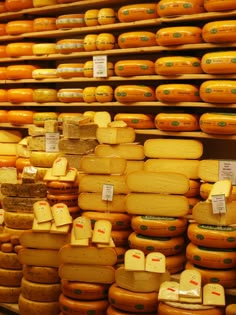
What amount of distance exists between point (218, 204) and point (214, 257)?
1.10ft

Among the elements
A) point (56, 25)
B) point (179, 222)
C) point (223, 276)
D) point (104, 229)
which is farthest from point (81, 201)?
point (56, 25)

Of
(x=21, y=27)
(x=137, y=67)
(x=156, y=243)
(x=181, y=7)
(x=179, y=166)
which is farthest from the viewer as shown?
(x=21, y=27)

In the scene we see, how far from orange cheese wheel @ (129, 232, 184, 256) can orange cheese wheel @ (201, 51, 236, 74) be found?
4.05 feet

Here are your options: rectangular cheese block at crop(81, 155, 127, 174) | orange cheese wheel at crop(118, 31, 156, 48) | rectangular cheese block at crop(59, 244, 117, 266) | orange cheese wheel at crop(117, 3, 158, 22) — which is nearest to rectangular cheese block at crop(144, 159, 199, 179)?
rectangular cheese block at crop(81, 155, 127, 174)

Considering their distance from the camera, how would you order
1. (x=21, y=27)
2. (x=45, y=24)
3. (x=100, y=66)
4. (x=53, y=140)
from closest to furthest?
(x=53, y=140) < (x=100, y=66) < (x=45, y=24) < (x=21, y=27)

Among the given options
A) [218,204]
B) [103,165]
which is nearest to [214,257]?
[218,204]

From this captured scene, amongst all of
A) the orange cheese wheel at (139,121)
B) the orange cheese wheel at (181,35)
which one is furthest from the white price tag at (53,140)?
the orange cheese wheel at (181,35)

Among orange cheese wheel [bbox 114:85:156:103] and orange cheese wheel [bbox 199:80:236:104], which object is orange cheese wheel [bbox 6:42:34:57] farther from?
orange cheese wheel [bbox 199:80:236:104]

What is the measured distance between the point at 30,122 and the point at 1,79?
23.7 inches

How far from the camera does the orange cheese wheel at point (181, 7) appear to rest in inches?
155

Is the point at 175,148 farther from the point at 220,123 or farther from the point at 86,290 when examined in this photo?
the point at 86,290

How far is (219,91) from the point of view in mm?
3742

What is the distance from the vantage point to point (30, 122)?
5.12 meters

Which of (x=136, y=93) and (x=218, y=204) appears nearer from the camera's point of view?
(x=218, y=204)
